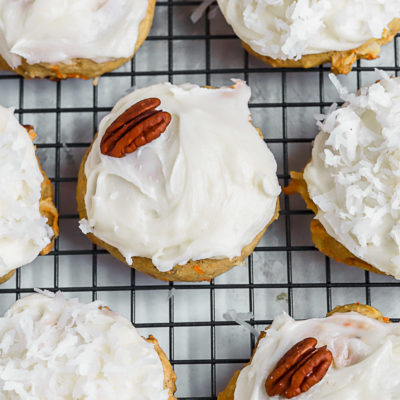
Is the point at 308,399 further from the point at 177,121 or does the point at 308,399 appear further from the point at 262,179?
the point at 177,121

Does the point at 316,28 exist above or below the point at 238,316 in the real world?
above

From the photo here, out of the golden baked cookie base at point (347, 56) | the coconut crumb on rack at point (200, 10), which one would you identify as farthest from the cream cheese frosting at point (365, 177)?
the coconut crumb on rack at point (200, 10)

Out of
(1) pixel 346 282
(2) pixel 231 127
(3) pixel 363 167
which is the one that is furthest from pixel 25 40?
(1) pixel 346 282

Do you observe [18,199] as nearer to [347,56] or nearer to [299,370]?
[299,370]

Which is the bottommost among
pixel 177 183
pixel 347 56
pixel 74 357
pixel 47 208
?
pixel 74 357

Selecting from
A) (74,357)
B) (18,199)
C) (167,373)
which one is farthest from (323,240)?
(18,199)
